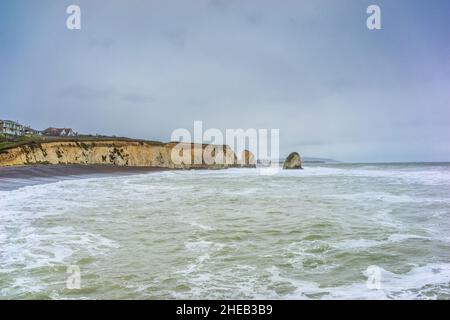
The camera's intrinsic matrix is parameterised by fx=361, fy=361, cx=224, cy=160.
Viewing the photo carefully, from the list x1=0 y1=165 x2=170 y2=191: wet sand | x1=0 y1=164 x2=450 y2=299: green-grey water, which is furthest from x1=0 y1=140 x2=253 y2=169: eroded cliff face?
x1=0 y1=164 x2=450 y2=299: green-grey water

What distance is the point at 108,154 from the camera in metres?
76.8

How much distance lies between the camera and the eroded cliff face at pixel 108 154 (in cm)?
5397

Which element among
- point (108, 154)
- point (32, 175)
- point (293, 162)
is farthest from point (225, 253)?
point (108, 154)

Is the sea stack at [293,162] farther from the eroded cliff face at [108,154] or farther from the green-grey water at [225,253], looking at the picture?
the green-grey water at [225,253]

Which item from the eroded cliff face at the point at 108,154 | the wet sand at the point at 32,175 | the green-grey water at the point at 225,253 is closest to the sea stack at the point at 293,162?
the eroded cliff face at the point at 108,154

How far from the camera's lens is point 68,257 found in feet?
24.3

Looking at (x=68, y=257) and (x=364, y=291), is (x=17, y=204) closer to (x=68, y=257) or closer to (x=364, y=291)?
(x=68, y=257)

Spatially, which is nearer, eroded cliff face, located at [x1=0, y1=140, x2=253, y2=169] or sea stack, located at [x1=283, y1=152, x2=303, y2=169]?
eroded cliff face, located at [x1=0, y1=140, x2=253, y2=169]

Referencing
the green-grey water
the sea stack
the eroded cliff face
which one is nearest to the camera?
the green-grey water

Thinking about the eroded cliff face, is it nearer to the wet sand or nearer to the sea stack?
the wet sand

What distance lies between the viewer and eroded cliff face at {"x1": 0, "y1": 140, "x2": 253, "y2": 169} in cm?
5397

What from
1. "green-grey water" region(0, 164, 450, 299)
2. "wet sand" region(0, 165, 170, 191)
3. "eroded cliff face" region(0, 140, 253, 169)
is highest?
"eroded cliff face" region(0, 140, 253, 169)

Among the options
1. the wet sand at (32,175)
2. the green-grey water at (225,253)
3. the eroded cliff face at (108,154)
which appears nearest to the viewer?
the green-grey water at (225,253)
